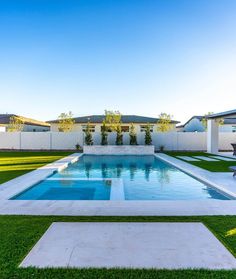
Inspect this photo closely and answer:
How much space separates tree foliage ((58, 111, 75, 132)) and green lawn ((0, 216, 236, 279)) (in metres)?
30.9

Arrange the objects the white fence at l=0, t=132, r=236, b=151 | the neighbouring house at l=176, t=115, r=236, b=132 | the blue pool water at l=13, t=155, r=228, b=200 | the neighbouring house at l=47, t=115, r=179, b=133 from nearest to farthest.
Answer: the blue pool water at l=13, t=155, r=228, b=200 → the white fence at l=0, t=132, r=236, b=151 → the neighbouring house at l=47, t=115, r=179, b=133 → the neighbouring house at l=176, t=115, r=236, b=132

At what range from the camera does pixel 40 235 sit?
14.5 feet

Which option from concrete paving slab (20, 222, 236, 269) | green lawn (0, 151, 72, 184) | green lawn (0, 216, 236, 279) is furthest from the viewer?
green lawn (0, 151, 72, 184)

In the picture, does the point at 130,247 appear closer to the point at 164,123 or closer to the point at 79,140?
the point at 79,140

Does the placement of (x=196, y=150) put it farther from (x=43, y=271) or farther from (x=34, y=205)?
(x=43, y=271)

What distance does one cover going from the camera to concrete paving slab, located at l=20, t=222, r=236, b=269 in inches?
138

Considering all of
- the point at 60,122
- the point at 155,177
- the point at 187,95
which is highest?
the point at 187,95

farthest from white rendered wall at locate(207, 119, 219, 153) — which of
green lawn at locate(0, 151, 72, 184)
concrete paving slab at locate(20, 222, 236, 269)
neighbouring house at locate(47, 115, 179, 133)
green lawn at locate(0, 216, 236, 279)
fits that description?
concrete paving slab at locate(20, 222, 236, 269)

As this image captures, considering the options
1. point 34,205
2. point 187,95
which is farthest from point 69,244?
point 187,95

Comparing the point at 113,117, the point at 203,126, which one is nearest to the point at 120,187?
the point at 113,117

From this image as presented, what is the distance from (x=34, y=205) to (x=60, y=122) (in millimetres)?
31005

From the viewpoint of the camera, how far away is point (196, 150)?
25.6 m

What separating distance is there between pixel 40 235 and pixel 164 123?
109ft

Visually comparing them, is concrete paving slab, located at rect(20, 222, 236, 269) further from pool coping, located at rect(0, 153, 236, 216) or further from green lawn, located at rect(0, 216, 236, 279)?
pool coping, located at rect(0, 153, 236, 216)
